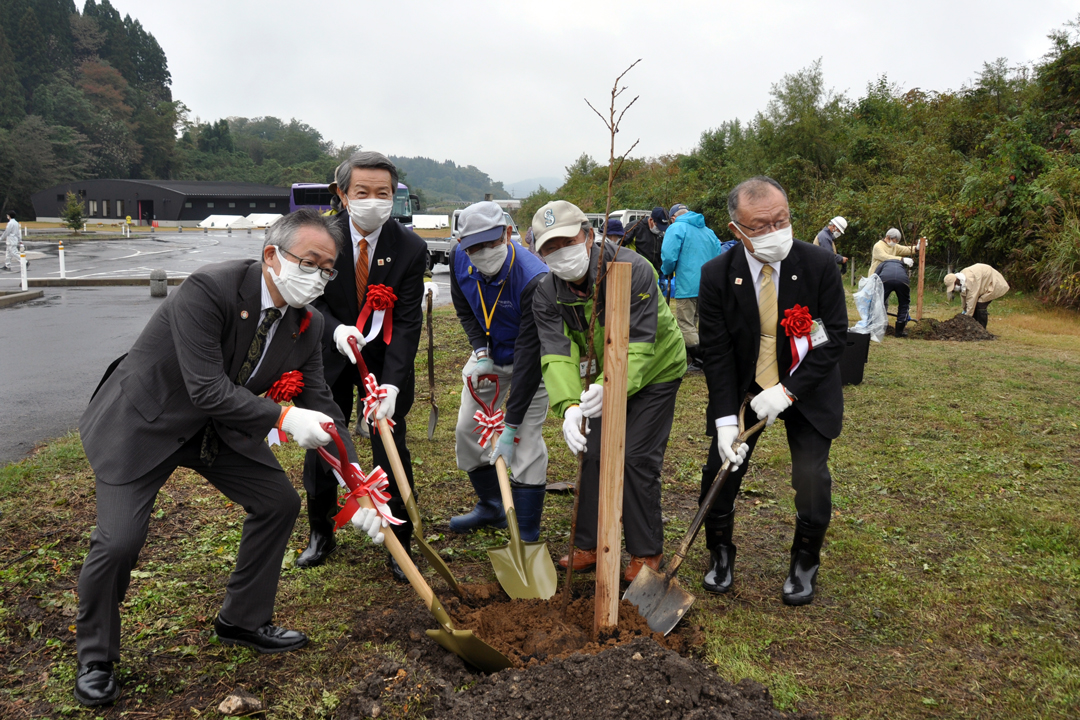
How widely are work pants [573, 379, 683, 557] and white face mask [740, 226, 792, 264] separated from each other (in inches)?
27.0

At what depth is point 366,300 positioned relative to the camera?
3.62 metres

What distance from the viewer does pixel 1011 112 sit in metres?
19.5

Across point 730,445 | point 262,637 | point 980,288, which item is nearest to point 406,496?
point 262,637

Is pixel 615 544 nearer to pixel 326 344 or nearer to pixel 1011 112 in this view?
pixel 326 344

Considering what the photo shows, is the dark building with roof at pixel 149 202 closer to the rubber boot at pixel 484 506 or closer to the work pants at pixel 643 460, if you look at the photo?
the rubber boot at pixel 484 506

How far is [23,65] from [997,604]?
96333 millimetres

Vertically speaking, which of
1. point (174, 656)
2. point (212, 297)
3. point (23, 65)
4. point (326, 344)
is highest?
point (23, 65)

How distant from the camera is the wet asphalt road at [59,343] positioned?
6203 millimetres

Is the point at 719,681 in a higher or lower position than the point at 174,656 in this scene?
higher

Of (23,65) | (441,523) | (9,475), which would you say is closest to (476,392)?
(441,523)

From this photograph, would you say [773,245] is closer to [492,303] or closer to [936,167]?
[492,303]

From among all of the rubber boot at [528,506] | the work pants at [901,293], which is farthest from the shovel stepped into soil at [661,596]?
the work pants at [901,293]

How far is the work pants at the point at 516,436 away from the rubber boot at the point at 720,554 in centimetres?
93

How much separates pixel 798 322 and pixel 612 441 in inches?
41.8
